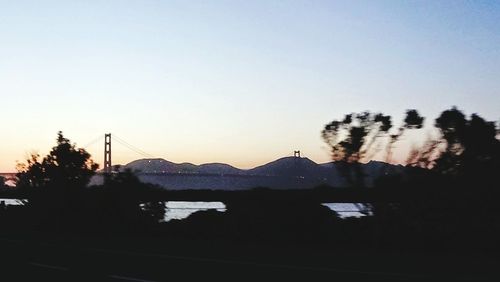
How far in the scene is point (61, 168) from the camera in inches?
1362

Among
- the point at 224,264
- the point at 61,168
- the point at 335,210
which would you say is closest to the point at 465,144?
the point at 335,210

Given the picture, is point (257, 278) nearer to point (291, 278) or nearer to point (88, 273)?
point (291, 278)

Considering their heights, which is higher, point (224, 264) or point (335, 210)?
point (335, 210)

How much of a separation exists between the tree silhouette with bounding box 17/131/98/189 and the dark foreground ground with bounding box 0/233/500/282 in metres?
12.5

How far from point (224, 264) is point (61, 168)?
21048 mm

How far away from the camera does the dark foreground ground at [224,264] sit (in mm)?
13344

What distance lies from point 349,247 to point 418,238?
6.25 feet

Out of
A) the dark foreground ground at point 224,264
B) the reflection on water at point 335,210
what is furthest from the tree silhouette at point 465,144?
the dark foreground ground at point 224,264

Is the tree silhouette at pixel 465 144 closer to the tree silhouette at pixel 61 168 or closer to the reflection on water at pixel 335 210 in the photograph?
the reflection on water at pixel 335 210

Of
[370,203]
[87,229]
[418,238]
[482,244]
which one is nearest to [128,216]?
[87,229]

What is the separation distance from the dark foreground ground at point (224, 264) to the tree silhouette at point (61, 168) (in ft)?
41.0

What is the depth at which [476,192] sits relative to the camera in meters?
20.1

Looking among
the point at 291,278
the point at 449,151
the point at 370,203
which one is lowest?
the point at 291,278

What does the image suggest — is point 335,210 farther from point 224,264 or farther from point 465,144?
point 224,264
